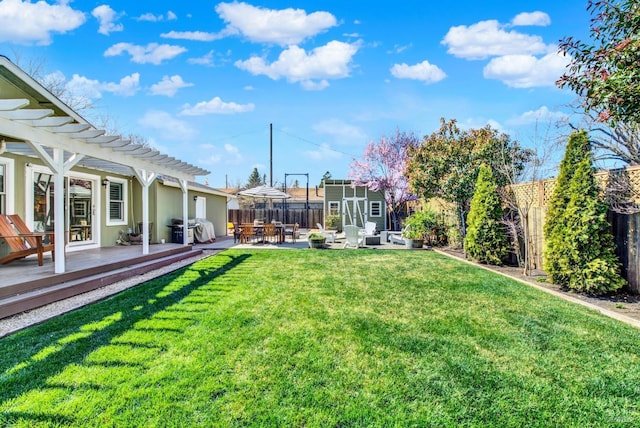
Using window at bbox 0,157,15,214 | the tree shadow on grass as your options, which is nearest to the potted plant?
the tree shadow on grass

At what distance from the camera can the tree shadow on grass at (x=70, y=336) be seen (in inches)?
100

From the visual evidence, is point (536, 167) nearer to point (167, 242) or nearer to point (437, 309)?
point (437, 309)

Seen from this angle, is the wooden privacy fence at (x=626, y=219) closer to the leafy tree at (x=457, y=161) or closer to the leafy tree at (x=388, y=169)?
the leafy tree at (x=457, y=161)

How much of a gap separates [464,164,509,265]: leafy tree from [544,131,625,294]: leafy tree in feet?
6.90

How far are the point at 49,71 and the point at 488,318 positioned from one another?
977 inches

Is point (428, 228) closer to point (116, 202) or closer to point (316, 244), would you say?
point (316, 244)

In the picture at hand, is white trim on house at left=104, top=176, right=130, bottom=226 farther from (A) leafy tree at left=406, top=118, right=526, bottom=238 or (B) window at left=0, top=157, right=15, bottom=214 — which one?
(A) leafy tree at left=406, top=118, right=526, bottom=238

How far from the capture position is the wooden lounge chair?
5.86 m

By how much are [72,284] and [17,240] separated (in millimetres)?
1769

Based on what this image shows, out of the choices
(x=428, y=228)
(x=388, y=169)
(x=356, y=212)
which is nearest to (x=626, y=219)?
(x=428, y=228)

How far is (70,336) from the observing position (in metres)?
3.47

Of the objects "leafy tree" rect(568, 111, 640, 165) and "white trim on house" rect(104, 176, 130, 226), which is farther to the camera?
"white trim on house" rect(104, 176, 130, 226)

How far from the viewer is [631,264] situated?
16.7 feet

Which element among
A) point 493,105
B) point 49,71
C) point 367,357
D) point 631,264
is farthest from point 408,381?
point 49,71
